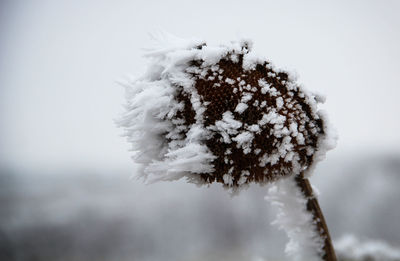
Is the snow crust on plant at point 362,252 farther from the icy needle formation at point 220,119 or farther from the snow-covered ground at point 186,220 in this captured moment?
the snow-covered ground at point 186,220

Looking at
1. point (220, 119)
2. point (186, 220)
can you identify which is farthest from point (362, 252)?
point (186, 220)

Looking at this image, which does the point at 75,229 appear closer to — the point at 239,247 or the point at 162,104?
the point at 239,247

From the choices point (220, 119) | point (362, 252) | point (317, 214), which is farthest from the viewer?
point (362, 252)

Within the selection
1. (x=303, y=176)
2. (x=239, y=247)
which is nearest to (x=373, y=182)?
(x=239, y=247)

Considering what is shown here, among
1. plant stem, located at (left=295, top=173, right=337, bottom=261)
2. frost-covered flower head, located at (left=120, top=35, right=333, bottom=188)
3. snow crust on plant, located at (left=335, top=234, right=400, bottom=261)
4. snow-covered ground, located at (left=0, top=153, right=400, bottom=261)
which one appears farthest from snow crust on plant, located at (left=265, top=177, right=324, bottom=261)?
snow-covered ground, located at (left=0, top=153, right=400, bottom=261)

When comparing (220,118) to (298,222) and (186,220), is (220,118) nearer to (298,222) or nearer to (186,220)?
(298,222)
